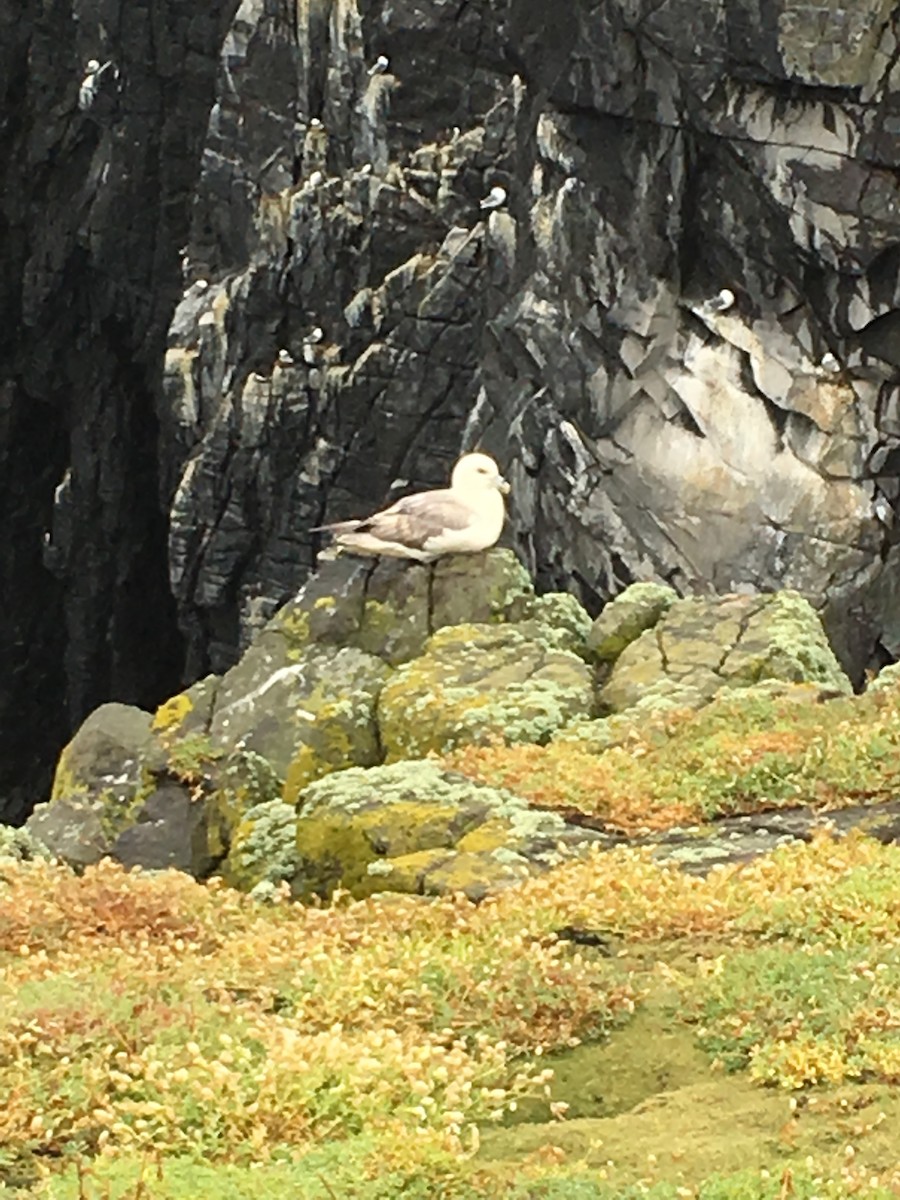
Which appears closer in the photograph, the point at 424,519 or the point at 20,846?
the point at 20,846

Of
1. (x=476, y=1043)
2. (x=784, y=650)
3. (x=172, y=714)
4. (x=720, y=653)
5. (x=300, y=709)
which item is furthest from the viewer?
(x=172, y=714)

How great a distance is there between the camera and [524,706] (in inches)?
681

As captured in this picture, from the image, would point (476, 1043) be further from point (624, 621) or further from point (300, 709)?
point (624, 621)

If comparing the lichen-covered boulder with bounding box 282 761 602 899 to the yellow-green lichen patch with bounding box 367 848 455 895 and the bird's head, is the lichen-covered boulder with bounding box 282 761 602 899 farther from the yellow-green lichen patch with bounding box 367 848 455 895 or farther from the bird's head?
the bird's head

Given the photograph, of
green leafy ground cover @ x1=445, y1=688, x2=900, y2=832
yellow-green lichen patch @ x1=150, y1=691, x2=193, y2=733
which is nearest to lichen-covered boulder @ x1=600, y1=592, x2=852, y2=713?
green leafy ground cover @ x1=445, y1=688, x2=900, y2=832

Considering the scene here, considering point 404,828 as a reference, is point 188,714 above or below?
below

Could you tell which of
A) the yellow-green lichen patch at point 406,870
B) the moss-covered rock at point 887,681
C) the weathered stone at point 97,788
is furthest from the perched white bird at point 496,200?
the yellow-green lichen patch at point 406,870

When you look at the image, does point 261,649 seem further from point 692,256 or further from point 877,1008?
point 692,256

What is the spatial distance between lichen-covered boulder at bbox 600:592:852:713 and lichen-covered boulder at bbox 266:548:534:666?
75.2 inches

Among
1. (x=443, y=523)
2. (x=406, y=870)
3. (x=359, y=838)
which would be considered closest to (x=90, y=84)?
(x=443, y=523)

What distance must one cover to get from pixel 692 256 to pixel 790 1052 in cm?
4221

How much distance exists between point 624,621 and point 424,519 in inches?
112

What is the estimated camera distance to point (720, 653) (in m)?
18.4

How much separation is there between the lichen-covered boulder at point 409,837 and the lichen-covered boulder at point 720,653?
3.60 meters
